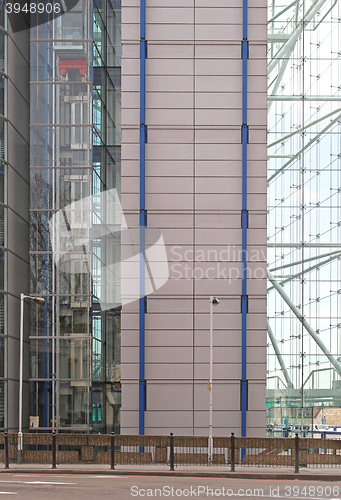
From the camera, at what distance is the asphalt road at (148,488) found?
13742 millimetres

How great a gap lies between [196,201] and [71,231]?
496 centimetres

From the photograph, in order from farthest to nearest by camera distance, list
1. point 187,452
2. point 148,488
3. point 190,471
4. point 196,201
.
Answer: point 196,201 → point 187,452 → point 190,471 → point 148,488

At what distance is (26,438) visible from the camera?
69.9 feet

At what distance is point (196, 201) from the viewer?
25.8 meters

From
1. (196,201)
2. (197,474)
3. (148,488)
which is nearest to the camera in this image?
(148,488)

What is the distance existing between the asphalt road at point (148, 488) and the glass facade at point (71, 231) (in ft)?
23.8

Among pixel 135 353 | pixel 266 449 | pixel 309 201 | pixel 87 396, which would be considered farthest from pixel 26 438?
pixel 309 201

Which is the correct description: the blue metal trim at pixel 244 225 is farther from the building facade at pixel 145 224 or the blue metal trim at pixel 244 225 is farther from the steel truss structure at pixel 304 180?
the steel truss structure at pixel 304 180

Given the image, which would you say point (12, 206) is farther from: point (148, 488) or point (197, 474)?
point (148, 488)

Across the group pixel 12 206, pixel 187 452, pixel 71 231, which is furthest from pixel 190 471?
pixel 12 206

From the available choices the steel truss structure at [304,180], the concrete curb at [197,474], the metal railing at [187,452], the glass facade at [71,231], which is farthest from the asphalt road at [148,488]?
the steel truss structure at [304,180]

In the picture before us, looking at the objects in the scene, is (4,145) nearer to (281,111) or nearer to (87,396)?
(87,396)

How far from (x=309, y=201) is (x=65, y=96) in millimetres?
11098

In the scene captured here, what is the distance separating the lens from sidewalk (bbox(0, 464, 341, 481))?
17.9 meters
